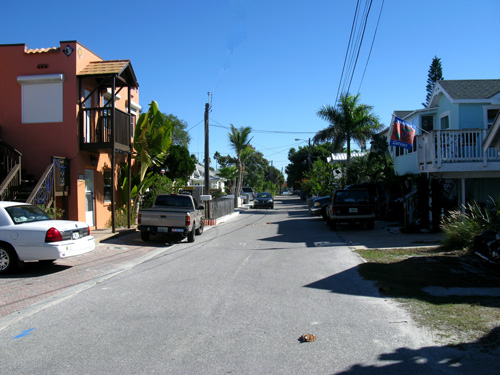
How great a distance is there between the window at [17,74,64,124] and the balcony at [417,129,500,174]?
13.6 metres

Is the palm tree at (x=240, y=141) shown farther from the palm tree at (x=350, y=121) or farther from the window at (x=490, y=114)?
the window at (x=490, y=114)

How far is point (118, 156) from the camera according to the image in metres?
18.6

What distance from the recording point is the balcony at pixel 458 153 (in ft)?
49.7

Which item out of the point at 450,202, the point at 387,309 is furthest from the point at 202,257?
the point at 450,202

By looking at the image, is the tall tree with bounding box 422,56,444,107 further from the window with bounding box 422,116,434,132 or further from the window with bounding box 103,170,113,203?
the window with bounding box 103,170,113,203

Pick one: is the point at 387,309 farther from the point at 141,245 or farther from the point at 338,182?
the point at 338,182

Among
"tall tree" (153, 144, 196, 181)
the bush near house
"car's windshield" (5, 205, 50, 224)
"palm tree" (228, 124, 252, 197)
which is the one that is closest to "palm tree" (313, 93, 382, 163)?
"palm tree" (228, 124, 252, 197)

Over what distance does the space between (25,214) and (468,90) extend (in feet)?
60.6

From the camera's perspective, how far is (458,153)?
15.7 meters

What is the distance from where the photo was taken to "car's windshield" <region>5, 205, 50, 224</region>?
30.7 feet

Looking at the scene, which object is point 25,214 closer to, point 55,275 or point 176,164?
point 55,275

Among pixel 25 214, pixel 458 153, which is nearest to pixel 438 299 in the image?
pixel 25 214

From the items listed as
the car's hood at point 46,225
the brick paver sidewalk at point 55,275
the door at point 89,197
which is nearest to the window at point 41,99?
the door at point 89,197

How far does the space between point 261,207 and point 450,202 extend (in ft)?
78.8
